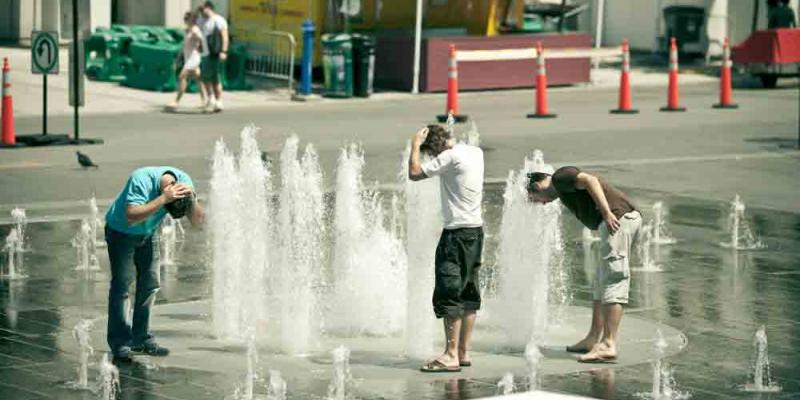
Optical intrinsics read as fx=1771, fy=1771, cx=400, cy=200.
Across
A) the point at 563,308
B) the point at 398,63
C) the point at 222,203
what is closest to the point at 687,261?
the point at 563,308

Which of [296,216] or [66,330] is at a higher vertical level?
[296,216]

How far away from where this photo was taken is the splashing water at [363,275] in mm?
12914

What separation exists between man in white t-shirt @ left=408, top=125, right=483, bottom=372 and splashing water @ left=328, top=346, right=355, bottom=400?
0.74 metres

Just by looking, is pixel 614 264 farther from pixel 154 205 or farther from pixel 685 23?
pixel 685 23

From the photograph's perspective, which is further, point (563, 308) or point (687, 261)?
point (687, 261)

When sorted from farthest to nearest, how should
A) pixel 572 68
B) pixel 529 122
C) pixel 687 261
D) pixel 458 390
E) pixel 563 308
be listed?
pixel 572 68, pixel 529 122, pixel 687 261, pixel 563 308, pixel 458 390

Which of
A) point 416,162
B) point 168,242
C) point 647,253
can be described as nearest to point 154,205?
point 416,162

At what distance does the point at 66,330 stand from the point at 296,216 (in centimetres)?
184

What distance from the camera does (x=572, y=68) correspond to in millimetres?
33594

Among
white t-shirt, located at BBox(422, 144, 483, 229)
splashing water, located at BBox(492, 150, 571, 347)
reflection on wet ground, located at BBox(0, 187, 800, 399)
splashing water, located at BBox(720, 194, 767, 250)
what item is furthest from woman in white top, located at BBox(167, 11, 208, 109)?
white t-shirt, located at BBox(422, 144, 483, 229)

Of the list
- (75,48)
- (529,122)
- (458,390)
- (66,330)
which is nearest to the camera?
(458,390)

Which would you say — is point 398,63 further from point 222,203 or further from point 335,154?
point 222,203

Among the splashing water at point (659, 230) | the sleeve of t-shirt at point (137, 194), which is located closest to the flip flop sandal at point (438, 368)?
the sleeve of t-shirt at point (137, 194)

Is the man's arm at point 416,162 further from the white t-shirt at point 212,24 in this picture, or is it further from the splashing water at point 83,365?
the white t-shirt at point 212,24
